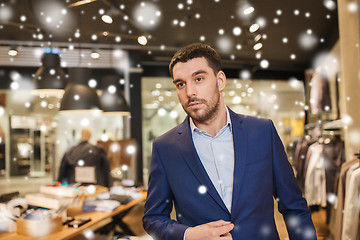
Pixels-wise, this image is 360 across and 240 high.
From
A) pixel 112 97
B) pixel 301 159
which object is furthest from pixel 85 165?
pixel 301 159

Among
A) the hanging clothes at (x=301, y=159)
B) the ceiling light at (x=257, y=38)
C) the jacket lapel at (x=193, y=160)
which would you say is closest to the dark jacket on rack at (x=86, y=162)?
the ceiling light at (x=257, y=38)

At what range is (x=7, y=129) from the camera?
6363mm

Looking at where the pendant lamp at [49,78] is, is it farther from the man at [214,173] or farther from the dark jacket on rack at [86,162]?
the man at [214,173]

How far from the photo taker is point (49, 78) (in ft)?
10.0

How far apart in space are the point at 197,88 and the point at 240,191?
0.43 meters

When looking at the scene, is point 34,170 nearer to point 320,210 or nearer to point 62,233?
point 62,233

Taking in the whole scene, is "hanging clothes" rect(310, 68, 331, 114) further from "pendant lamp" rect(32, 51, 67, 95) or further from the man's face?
the man's face

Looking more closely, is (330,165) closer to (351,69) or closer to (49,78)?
(351,69)

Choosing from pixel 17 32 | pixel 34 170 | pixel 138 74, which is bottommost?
pixel 34 170

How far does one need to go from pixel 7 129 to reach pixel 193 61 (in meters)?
6.22

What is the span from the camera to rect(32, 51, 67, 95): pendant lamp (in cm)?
304

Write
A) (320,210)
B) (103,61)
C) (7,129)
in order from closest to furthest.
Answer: (320,210) < (103,61) < (7,129)

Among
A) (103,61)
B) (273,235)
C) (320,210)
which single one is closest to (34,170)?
(103,61)

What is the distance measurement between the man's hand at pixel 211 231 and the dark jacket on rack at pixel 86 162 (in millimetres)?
3272
